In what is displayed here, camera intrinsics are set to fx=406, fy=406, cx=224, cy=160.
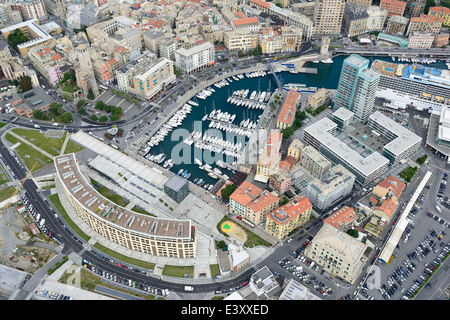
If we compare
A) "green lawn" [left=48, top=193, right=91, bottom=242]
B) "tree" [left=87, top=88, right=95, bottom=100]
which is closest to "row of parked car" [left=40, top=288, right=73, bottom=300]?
"green lawn" [left=48, top=193, right=91, bottom=242]

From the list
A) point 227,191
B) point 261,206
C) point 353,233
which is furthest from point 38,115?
point 353,233

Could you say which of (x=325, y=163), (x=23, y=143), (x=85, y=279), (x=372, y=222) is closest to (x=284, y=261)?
(x=372, y=222)

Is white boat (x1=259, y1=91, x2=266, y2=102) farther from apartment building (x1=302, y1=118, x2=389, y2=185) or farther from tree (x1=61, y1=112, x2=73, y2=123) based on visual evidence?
tree (x1=61, y1=112, x2=73, y2=123)

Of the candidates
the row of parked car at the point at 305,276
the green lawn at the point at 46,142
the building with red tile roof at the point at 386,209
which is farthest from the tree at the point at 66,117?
the building with red tile roof at the point at 386,209

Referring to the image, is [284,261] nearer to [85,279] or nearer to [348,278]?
[348,278]

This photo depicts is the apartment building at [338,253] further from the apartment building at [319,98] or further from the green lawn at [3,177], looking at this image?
the green lawn at [3,177]
